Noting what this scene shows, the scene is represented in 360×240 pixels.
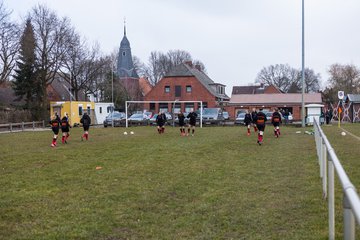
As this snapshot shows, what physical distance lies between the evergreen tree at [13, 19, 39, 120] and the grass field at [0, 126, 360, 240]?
3807 cm

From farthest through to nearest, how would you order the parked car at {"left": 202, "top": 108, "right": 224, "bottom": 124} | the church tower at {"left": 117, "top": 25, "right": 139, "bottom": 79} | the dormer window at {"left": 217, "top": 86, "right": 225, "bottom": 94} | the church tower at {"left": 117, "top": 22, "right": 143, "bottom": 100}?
the church tower at {"left": 117, "top": 25, "right": 139, "bottom": 79}
the church tower at {"left": 117, "top": 22, "right": 143, "bottom": 100}
the dormer window at {"left": 217, "top": 86, "right": 225, "bottom": 94}
the parked car at {"left": 202, "top": 108, "right": 224, "bottom": 124}

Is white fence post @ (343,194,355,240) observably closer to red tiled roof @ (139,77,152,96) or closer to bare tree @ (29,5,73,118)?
bare tree @ (29,5,73,118)

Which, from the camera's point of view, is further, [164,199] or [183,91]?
[183,91]

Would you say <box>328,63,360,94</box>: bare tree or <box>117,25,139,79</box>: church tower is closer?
<box>328,63,360,94</box>: bare tree

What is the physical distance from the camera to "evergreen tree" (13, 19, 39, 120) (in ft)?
160

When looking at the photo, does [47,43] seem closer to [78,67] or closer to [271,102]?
[78,67]

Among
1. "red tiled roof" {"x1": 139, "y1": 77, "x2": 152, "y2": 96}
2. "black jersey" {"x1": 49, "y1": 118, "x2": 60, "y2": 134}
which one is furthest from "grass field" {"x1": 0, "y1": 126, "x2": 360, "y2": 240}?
"red tiled roof" {"x1": 139, "y1": 77, "x2": 152, "y2": 96}

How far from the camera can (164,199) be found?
7.87 m

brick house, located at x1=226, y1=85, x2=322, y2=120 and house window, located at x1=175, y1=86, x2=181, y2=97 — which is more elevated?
house window, located at x1=175, y1=86, x2=181, y2=97

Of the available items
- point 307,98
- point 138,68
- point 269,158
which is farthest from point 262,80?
point 269,158

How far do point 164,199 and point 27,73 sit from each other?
49.3 meters

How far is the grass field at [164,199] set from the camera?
231 inches

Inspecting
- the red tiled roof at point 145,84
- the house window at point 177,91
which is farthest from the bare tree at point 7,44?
the red tiled roof at point 145,84

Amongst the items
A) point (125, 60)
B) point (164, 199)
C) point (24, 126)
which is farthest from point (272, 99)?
point (164, 199)
